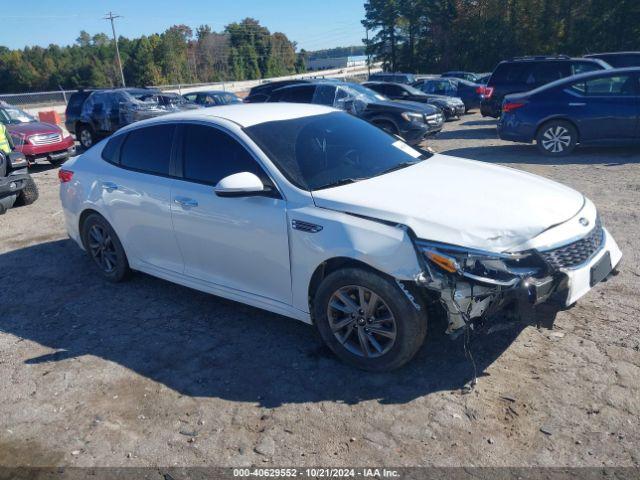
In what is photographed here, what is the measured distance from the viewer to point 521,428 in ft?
10.2

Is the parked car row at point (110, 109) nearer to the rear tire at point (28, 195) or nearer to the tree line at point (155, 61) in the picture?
the rear tire at point (28, 195)

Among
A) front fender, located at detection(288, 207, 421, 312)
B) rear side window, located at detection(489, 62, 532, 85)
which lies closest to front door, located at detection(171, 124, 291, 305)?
front fender, located at detection(288, 207, 421, 312)

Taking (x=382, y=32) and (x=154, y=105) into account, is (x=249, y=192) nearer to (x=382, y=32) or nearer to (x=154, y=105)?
(x=154, y=105)

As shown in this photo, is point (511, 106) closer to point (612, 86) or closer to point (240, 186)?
point (612, 86)

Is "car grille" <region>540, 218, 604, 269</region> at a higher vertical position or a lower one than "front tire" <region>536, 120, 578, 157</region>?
higher

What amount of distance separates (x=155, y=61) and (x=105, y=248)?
77.2 m

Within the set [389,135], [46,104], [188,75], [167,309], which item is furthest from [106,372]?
[188,75]

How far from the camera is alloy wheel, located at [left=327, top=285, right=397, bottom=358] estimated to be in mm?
3562

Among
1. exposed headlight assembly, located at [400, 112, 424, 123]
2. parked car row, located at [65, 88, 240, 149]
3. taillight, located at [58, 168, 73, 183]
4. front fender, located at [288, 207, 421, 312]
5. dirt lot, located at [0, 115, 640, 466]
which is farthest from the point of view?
parked car row, located at [65, 88, 240, 149]

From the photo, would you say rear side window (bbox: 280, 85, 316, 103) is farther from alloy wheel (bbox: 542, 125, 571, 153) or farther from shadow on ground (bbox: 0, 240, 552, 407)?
shadow on ground (bbox: 0, 240, 552, 407)

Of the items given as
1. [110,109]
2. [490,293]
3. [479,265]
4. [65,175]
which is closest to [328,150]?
[479,265]

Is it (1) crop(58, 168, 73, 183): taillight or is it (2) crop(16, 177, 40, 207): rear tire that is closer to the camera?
(1) crop(58, 168, 73, 183): taillight

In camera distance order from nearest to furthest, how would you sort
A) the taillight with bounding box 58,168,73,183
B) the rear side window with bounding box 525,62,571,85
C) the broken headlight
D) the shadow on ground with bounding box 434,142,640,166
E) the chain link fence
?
the broken headlight < the taillight with bounding box 58,168,73,183 < the shadow on ground with bounding box 434,142,640,166 < the rear side window with bounding box 525,62,571,85 < the chain link fence

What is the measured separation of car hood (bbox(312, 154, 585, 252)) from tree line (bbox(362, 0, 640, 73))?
39458 millimetres
